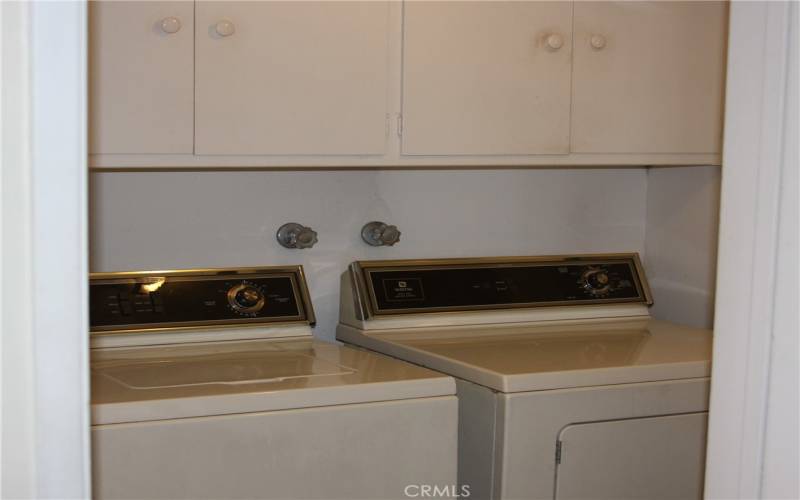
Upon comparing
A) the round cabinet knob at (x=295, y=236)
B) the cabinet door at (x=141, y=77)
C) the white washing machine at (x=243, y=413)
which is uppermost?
the cabinet door at (x=141, y=77)

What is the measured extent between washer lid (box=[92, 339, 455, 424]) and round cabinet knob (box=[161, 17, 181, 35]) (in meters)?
0.73

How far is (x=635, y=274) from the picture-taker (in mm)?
2842

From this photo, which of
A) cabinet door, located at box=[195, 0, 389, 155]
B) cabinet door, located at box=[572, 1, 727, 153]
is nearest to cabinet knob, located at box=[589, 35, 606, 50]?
cabinet door, located at box=[572, 1, 727, 153]

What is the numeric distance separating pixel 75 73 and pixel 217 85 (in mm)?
A: 1518

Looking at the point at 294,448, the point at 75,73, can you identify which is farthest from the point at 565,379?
the point at 75,73

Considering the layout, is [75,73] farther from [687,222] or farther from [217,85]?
[687,222]

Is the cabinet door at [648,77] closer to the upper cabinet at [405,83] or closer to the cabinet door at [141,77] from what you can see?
the upper cabinet at [405,83]

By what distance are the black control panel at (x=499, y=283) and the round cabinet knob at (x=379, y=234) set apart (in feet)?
0.23

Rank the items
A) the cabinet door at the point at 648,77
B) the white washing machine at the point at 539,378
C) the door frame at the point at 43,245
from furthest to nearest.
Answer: the cabinet door at the point at 648,77 → the white washing machine at the point at 539,378 → the door frame at the point at 43,245

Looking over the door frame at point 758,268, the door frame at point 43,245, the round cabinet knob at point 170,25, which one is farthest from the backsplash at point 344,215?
the door frame at point 758,268

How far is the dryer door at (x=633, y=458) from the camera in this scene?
6.62ft

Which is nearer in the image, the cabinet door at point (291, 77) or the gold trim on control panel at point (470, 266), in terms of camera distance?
the cabinet door at point (291, 77)

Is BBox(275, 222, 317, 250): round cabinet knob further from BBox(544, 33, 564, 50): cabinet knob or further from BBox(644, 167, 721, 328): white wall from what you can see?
BBox(644, 167, 721, 328): white wall

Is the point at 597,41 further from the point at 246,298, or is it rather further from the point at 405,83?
the point at 246,298
